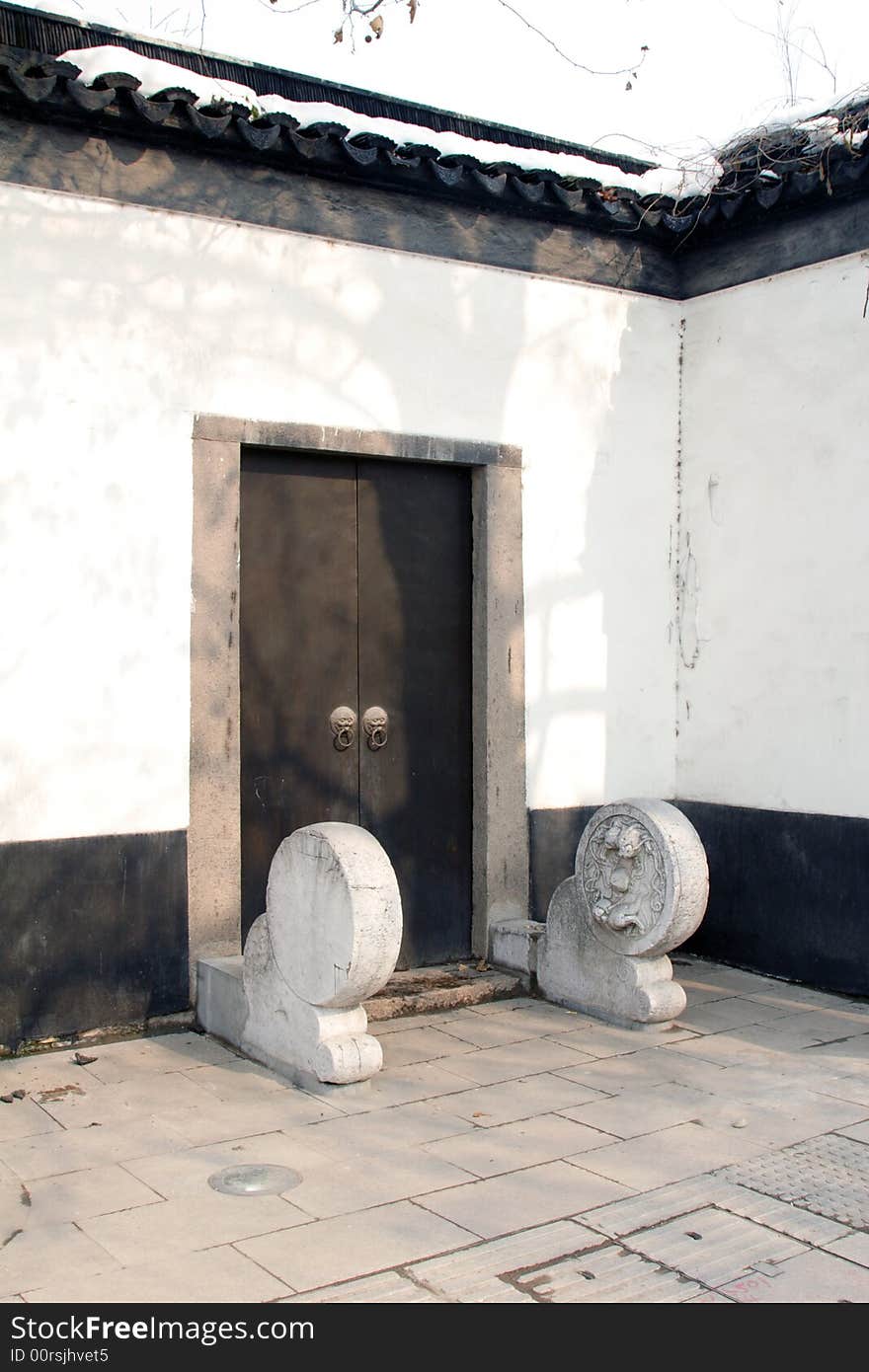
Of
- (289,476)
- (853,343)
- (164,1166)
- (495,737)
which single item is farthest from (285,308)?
(164,1166)

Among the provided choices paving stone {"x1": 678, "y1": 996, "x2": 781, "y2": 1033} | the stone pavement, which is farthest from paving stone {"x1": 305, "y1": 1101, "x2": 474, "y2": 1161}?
paving stone {"x1": 678, "y1": 996, "x2": 781, "y2": 1033}

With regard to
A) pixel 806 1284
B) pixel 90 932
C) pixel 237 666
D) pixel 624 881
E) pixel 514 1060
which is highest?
pixel 237 666

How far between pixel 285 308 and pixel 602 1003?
11.4 feet

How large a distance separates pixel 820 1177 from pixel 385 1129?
4.83 ft

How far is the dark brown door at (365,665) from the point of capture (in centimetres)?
611

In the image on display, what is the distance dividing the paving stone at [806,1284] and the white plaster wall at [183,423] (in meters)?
3.13

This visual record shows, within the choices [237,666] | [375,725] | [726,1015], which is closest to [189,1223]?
[237,666]

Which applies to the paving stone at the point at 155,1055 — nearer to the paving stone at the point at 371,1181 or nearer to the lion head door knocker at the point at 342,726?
the paving stone at the point at 371,1181

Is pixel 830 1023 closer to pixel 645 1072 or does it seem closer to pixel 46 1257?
pixel 645 1072

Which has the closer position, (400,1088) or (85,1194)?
(85,1194)

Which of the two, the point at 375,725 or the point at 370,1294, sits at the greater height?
the point at 375,725

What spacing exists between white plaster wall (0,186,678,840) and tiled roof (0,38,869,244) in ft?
1.13

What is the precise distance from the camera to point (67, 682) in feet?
17.8

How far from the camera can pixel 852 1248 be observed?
12.3 ft
